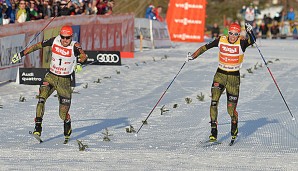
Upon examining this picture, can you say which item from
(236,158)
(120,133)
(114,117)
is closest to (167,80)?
(114,117)

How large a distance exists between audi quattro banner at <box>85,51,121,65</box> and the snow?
8.4 inches

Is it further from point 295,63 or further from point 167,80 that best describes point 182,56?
point 167,80

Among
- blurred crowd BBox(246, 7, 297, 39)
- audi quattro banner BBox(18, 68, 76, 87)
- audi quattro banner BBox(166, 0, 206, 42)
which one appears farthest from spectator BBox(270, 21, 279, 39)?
audi quattro banner BBox(18, 68, 76, 87)

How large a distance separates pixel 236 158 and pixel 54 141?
2.94m

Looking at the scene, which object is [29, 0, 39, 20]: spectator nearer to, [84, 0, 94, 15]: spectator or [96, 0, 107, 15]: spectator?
[84, 0, 94, 15]: spectator

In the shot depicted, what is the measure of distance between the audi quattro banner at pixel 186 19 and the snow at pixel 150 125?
12.2 meters

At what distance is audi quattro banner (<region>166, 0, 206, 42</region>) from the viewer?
1540 inches

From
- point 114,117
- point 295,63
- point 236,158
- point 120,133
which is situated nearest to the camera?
point 236,158

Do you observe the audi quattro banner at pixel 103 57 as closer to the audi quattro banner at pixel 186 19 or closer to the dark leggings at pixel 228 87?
the audi quattro banner at pixel 186 19

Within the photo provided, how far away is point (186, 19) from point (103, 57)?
13216 millimetres

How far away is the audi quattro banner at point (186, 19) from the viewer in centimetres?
3912

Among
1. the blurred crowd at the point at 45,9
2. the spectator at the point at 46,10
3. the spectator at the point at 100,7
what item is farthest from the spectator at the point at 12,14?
the spectator at the point at 100,7

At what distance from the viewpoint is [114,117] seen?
16781mm

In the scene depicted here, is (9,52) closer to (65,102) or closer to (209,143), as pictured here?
(65,102)
